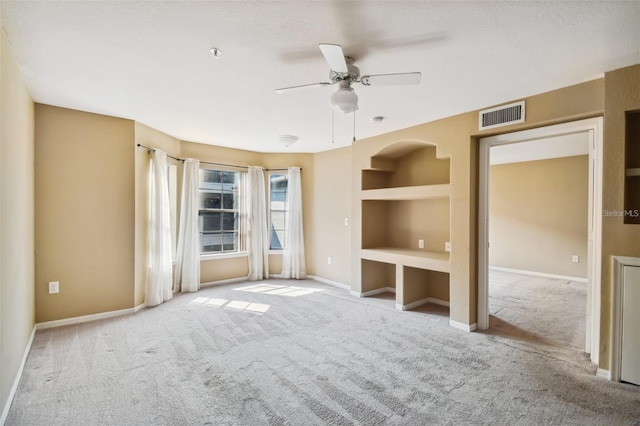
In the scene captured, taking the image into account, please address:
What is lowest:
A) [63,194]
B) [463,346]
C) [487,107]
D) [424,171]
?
[463,346]

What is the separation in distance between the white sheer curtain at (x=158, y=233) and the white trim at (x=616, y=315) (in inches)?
199

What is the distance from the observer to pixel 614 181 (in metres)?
2.45

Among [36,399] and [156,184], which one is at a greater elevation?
[156,184]

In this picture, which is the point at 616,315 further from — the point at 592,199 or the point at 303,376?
the point at 303,376

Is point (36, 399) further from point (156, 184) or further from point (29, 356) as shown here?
A: point (156, 184)

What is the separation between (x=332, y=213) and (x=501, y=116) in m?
3.16

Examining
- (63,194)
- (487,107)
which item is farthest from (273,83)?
(63,194)

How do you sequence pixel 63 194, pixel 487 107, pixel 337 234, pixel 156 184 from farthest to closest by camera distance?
pixel 337 234 → pixel 156 184 → pixel 63 194 → pixel 487 107

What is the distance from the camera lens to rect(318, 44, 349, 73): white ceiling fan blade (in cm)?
174

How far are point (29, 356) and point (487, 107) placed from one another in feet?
17.1

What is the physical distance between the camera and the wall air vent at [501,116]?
9.89 feet

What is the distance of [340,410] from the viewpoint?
203cm

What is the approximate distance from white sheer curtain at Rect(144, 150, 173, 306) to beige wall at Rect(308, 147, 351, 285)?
267 centimetres

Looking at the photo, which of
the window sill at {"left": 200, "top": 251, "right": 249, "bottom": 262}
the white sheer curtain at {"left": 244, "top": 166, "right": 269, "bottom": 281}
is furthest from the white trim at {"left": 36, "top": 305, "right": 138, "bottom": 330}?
the white sheer curtain at {"left": 244, "top": 166, "right": 269, "bottom": 281}
